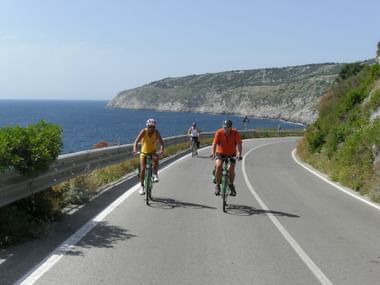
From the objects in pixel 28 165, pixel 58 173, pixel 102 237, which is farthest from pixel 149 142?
pixel 102 237

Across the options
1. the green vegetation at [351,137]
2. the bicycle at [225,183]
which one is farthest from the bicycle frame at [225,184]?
the green vegetation at [351,137]

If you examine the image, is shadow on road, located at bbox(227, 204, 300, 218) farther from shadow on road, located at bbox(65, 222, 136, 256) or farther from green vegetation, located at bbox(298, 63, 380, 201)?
green vegetation, located at bbox(298, 63, 380, 201)

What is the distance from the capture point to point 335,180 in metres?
17.9

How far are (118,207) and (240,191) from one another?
4.45 meters

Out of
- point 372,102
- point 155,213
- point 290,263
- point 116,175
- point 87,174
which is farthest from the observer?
point 372,102

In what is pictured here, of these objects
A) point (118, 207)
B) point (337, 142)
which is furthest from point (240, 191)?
point (337, 142)

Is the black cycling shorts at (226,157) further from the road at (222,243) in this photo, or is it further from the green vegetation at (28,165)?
the green vegetation at (28,165)

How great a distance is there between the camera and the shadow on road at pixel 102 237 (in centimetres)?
763

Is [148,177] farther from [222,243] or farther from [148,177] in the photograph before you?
[222,243]

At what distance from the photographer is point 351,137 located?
64.3 feet

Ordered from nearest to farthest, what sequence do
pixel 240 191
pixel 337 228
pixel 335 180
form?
pixel 337 228, pixel 240 191, pixel 335 180

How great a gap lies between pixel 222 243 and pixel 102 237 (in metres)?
1.79

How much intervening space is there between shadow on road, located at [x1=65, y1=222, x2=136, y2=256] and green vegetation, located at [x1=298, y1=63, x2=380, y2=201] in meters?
7.31

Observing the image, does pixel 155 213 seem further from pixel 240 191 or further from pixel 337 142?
pixel 337 142
